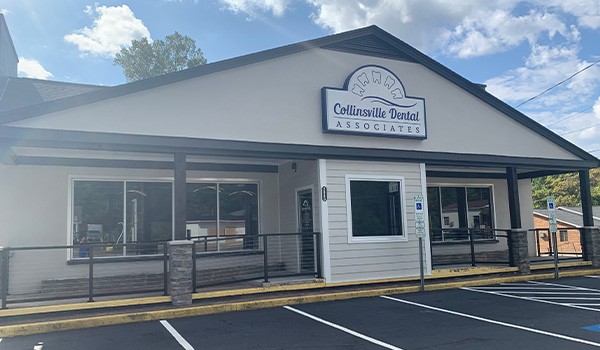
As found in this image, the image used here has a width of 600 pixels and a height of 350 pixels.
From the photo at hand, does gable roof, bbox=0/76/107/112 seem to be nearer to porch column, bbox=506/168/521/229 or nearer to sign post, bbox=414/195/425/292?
sign post, bbox=414/195/425/292

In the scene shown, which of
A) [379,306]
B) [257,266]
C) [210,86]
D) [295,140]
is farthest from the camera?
[257,266]

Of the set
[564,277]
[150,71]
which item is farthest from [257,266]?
[150,71]

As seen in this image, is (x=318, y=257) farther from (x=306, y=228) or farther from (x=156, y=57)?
(x=156, y=57)

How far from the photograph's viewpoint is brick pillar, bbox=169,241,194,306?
387 inches

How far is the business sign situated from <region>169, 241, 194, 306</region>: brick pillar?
4464 mm

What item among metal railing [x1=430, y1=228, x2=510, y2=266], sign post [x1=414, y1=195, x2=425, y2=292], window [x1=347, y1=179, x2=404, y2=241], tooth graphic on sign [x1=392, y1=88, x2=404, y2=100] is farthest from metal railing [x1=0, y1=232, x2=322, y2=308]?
metal railing [x1=430, y1=228, x2=510, y2=266]

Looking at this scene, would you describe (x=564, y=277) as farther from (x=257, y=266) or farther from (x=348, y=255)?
(x=257, y=266)

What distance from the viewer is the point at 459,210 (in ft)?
57.9

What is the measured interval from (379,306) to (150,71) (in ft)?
113

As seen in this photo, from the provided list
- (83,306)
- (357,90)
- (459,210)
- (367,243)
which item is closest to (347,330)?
(367,243)

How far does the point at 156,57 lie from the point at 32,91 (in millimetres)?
28478

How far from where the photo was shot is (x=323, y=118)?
12.1 metres

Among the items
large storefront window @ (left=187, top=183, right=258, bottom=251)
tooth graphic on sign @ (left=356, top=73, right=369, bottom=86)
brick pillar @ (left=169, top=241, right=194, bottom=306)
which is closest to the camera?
brick pillar @ (left=169, top=241, right=194, bottom=306)

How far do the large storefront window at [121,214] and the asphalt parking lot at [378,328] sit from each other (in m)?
4.36
